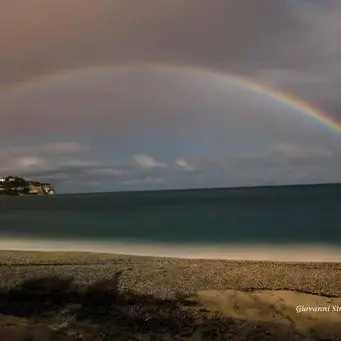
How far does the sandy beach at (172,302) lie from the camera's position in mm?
10258

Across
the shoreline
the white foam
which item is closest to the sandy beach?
the shoreline

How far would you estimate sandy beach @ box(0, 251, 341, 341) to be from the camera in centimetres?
1026

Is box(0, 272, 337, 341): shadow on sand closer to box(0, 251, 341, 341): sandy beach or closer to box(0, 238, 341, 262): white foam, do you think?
box(0, 251, 341, 341): sandy beach

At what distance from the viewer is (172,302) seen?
491 inches

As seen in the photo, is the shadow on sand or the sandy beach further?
the sandy beach

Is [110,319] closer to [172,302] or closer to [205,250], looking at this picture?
[172,302]

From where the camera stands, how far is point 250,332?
10.0m

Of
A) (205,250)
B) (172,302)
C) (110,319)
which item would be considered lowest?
(110,319)

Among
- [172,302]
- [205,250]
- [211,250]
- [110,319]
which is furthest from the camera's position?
[211,250]

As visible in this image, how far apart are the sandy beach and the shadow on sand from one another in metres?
0.02

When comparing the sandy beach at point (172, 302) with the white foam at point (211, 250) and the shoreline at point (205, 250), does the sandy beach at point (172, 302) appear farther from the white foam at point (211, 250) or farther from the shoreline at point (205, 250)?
the white foam at point (211, 250)

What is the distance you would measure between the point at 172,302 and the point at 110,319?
1.85m

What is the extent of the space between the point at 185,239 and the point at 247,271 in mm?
20695

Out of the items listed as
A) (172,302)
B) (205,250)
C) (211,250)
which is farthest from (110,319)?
(211,250)
